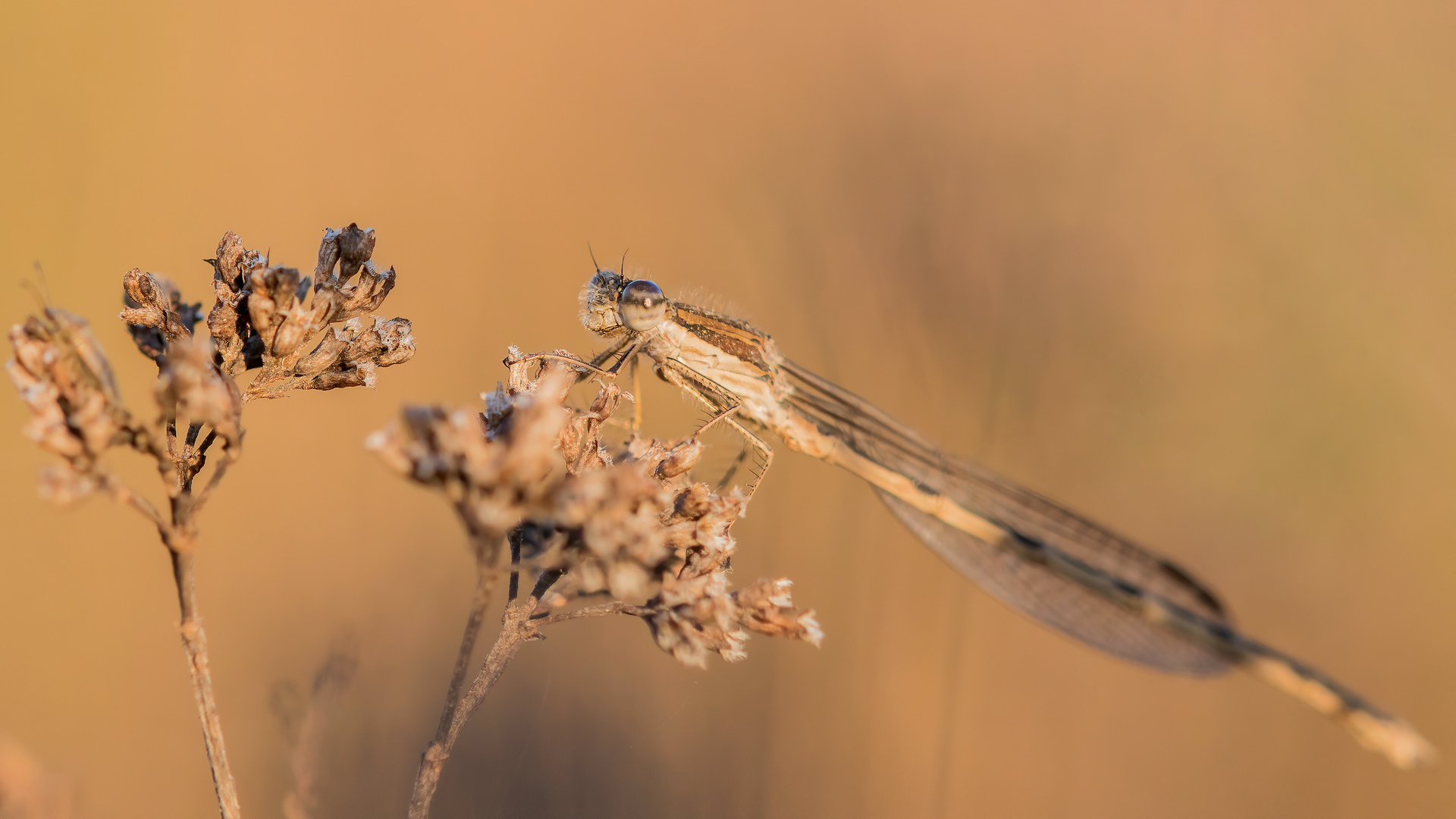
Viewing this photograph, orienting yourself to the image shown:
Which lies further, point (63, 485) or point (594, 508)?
point (594, 508)

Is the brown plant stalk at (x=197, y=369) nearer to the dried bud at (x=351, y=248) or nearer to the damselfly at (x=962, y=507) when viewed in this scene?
the dried bud at (x=351, y=248)

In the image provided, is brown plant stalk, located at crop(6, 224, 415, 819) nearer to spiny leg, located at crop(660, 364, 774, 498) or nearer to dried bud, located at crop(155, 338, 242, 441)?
dried bud, located at crop(155, 338, 242, 441)

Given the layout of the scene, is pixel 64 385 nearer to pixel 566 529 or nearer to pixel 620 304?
pixel 566 529

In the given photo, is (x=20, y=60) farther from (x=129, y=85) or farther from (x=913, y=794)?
(x=913, y=794)

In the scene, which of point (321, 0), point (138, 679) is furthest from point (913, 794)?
point (321, 0)

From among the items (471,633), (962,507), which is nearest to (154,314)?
(471,633)

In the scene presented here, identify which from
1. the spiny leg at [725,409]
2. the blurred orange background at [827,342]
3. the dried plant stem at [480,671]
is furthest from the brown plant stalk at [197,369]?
the blurred orange background at [827,342]
